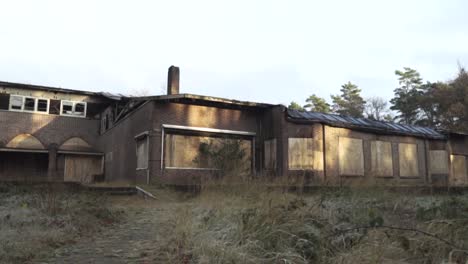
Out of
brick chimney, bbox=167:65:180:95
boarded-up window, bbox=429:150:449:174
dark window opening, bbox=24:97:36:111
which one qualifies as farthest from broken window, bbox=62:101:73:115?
boarded-up window, bbox=429:150:449:174

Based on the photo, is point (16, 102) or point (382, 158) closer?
point (382, 158)

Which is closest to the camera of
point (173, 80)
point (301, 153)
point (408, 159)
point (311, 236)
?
point (311, 236)

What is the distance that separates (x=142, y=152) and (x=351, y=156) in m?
10.9

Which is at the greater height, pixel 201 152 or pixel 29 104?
pixel 29 104

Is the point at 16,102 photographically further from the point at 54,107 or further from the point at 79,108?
the point at 79,108

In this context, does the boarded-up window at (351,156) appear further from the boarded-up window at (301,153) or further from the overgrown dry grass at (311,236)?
the overgrown dry grass at (311,236)

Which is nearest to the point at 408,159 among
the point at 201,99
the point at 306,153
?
the point at 306,153

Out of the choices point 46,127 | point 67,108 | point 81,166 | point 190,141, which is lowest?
point 81,166

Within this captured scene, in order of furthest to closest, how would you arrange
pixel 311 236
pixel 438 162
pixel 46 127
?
pixel 46 127 → pixel 438 162 → pixel 311 236

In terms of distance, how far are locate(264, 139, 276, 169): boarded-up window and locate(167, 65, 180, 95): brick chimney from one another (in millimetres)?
7315

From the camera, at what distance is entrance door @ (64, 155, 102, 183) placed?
29487 millimetres

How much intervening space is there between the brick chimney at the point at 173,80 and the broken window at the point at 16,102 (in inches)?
413

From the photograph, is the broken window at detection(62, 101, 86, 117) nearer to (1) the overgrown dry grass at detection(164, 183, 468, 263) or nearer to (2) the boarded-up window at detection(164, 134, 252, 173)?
(2) the boarded-up window at detection(164, 134, 252, 173)

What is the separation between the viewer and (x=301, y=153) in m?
21.0
